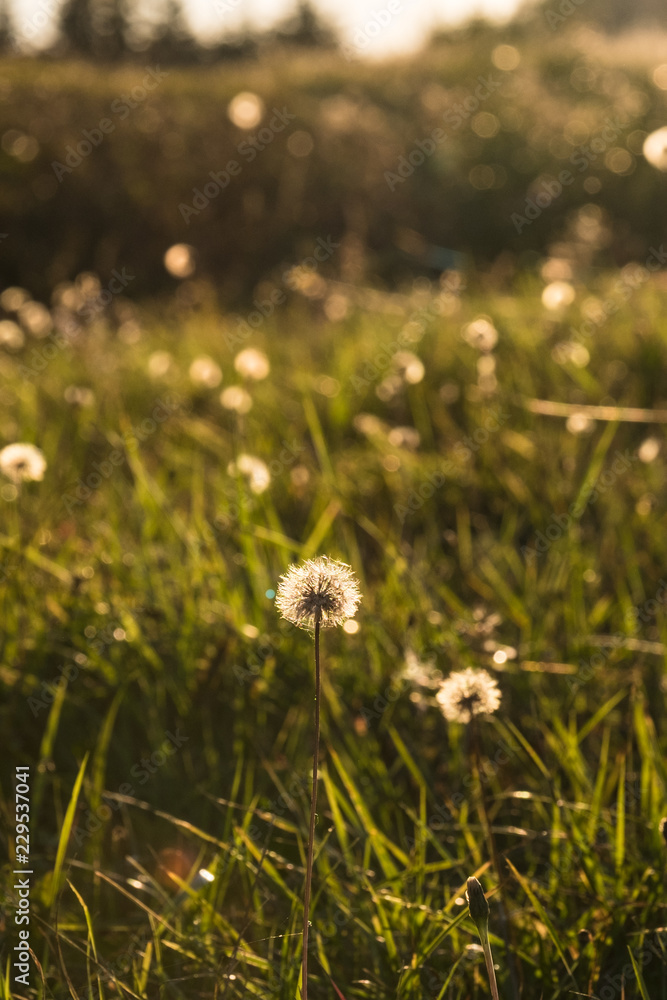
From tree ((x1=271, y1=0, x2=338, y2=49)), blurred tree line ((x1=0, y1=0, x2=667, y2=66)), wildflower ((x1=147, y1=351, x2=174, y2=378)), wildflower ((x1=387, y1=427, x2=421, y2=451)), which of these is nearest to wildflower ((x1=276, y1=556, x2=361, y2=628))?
wildflower ((x1=387, y1=427, x2=421, y2=451))

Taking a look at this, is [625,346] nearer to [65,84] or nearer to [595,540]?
[595,540]

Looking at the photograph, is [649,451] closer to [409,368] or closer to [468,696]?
[409,368]

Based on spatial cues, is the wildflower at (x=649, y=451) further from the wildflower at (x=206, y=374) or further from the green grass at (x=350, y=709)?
the wildflower at (x=206, y=374)

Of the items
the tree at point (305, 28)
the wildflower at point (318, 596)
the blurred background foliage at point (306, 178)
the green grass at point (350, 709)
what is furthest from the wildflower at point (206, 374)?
the tree at point (305, 28)

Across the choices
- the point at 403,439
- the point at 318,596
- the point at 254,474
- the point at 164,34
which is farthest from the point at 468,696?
the point at 164,34

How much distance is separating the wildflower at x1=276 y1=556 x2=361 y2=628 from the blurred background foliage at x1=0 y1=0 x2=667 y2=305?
5407 millimetres

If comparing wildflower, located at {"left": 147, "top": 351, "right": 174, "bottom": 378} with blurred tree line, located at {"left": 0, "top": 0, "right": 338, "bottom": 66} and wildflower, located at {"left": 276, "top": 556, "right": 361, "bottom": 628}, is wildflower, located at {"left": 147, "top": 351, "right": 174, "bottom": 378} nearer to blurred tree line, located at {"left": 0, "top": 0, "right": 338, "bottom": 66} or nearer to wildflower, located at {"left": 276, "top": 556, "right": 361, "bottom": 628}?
wildflower, located at {"left": 276, "top": 556, "right": 361, "bottom": 628}

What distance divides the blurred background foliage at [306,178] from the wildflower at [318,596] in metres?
5.41

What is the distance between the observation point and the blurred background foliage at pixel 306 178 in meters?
8.41

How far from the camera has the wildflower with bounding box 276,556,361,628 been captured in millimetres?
961

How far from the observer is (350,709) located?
5.81 feet

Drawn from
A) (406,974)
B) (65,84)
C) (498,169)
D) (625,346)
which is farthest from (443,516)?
(65,84)

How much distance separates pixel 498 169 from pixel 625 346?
23.9 ft

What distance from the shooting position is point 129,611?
Answer: 74.5 inches
